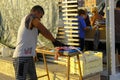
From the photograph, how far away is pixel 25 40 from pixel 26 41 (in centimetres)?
3

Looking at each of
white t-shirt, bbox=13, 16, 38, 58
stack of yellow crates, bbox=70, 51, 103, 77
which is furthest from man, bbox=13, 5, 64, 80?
stack of yellow crates, bbox=70, 51, 103, 77

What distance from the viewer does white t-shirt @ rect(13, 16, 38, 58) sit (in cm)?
527

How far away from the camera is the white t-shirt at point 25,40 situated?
17.3 ft

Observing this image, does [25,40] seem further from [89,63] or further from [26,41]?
[89,63]

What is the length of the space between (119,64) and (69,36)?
1.45 meters

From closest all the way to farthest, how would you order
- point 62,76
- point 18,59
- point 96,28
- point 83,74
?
point 18,59 < point 83,74 < point 62,76 < point 96,28

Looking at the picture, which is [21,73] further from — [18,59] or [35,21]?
[35,21]

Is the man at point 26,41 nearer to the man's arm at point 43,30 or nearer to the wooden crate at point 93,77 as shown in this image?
the man's arm at point 43,30

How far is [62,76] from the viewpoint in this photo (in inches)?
256

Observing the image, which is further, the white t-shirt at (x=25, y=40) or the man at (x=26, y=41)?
the white t-shirt at (x=25, y=40)

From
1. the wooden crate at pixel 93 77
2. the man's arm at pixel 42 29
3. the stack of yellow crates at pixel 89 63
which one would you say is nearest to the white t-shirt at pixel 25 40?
the man's arm at pixel 42 29

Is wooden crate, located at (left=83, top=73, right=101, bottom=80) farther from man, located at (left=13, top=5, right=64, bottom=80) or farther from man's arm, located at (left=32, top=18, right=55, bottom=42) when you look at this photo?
man's arm, located at (left=32, top=18, right=55, bottom=42)

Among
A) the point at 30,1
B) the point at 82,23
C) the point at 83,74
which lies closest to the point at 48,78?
the point at 83,74

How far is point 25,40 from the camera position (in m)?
5.30
